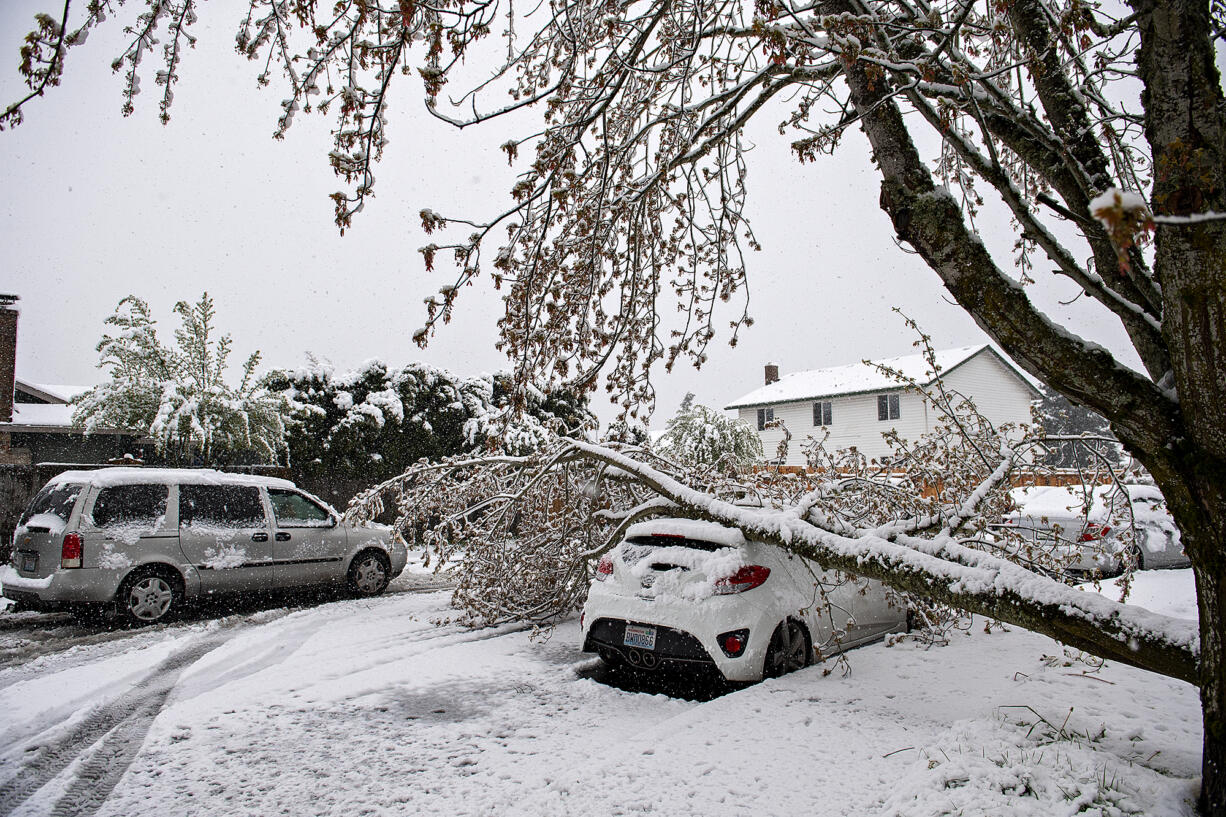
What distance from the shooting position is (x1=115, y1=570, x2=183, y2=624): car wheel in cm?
759

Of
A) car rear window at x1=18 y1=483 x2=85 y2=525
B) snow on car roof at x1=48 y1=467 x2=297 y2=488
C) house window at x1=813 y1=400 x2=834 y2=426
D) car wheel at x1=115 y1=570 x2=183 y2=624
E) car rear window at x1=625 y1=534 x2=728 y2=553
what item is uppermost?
house window at x1=813 y1=400 x2=834 y2=426

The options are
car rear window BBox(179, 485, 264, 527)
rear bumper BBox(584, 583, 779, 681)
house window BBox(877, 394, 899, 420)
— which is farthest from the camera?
house window BBox(877, 394, 899, 420)

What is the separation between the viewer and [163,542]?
7898 mm

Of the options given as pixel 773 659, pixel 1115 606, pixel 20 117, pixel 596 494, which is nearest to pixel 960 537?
pixel 773 659

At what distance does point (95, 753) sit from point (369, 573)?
19.5 feet

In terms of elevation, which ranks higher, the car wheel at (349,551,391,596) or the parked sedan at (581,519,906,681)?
the parked sedan at (581,519,906,681)

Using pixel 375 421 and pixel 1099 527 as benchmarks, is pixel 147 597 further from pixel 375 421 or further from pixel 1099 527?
pixel 1099 527

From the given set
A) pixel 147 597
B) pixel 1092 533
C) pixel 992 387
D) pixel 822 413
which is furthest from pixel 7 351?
pixel 992 387

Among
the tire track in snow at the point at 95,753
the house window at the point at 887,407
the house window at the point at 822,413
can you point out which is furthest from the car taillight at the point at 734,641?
the house window at the point at 822,413

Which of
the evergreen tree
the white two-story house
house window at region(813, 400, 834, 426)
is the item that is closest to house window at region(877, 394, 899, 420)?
the white two-story house

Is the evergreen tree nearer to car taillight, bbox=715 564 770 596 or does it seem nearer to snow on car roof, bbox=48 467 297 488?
Answer: snow on car roof, bbox=48 467 297 488

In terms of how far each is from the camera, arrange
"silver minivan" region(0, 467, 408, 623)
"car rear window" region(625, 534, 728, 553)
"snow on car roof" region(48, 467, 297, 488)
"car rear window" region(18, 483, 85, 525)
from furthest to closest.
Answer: "snow on car roof" region(48, 467, 297, 488)
"car rear window" region(18, 483, 85, 525)
"silver minivan" region(0, 467, 408, 623)
"car rear window" region(625, 534, 728, 553)

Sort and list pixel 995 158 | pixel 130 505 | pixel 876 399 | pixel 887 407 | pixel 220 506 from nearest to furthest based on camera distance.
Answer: pixel 995 158, pixel 130 505, pixel 220 506, pixel 887 407, pixel 876 399

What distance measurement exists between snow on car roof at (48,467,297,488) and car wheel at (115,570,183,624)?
1104 mm
